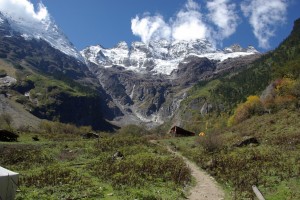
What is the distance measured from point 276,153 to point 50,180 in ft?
78.6

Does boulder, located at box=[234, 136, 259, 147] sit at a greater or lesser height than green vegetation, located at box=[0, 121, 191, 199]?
greater

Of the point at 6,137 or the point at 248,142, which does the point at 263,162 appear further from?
the point at 6,137

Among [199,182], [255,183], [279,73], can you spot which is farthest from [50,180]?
[279,73]

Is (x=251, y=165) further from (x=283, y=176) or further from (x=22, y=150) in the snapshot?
(x=22, y=150)

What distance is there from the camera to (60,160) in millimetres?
45250

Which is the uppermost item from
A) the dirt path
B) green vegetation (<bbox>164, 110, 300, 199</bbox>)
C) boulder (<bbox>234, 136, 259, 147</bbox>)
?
boulder (<bbox>234, 136, 259, 147</bbox>)

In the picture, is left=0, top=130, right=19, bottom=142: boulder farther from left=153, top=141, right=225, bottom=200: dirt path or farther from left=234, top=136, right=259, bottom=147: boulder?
left=234, top=136, right=259, bottom=147: boulder

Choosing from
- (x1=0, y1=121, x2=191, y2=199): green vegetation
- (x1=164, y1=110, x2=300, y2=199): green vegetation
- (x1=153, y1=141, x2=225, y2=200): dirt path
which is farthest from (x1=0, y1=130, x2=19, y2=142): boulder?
(x1=153, y1=141, x2=225, y2=200): dirt path

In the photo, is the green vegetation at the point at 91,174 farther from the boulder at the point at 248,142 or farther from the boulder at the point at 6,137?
the boulder at the point at 6,137

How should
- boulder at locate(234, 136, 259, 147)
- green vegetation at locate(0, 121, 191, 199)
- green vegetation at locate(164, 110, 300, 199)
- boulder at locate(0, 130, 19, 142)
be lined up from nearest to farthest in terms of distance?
green vegetation at locate(0, 121, 191, 199), green vegetation at locate(164, 110, 300, 199), boulder at locate(234, 136, 259, 147), boulder at locate(0, 130, 19, 142)

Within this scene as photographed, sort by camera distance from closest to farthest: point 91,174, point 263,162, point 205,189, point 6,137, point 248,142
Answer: point 205,189 → point 91,174 → point 263,162 → point 248,142 → point 6,137

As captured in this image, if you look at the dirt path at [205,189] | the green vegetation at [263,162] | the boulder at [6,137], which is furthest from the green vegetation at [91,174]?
the boulder at [6,137]

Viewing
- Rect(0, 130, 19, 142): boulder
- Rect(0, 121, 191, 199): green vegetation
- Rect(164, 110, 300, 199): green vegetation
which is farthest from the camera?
Rect(0, 130, 19, 142): boulder

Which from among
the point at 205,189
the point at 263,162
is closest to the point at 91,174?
the point at 205,189
